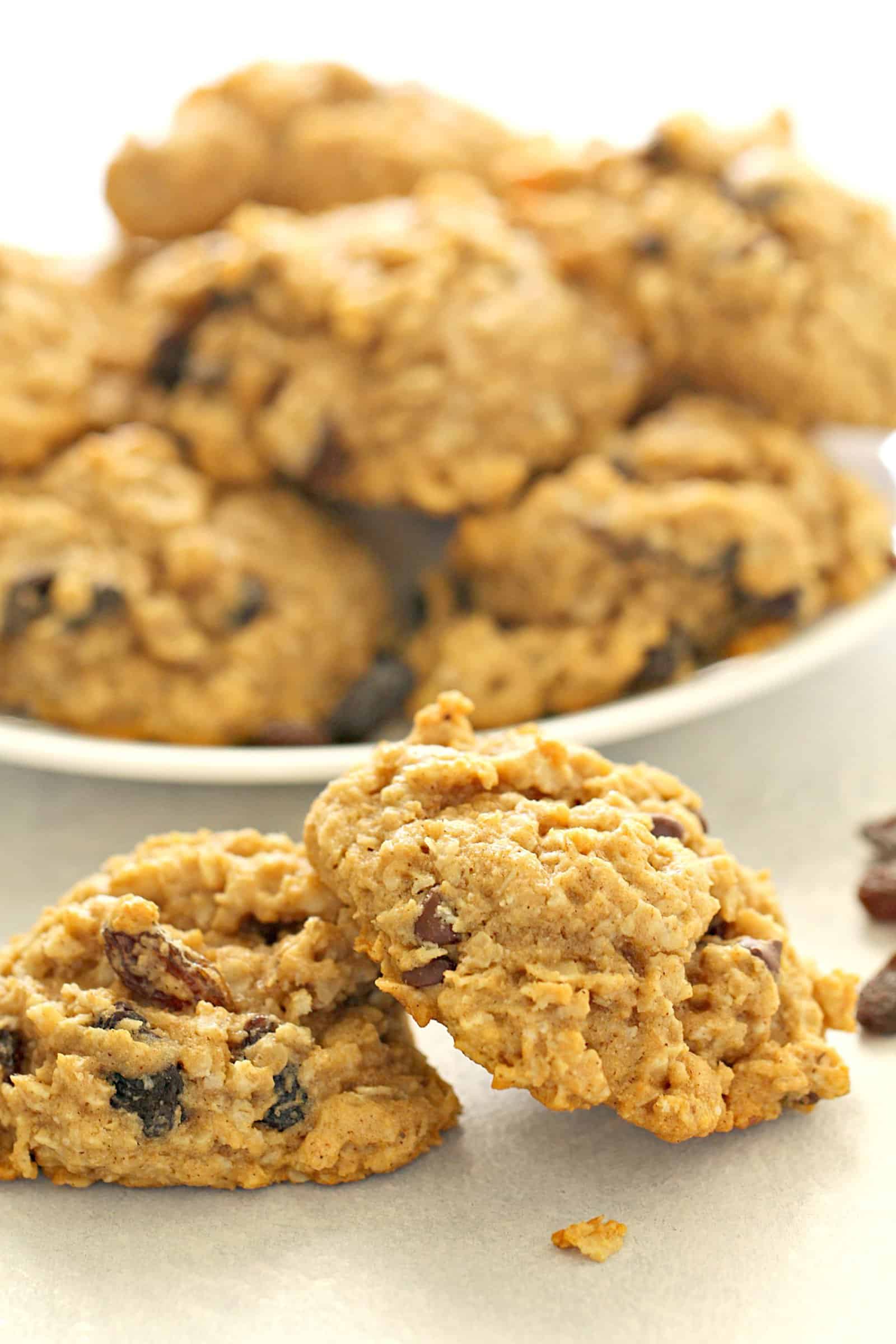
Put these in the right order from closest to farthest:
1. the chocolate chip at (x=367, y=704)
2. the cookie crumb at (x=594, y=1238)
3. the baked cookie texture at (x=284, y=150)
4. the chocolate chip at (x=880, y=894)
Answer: the cookie crumb at (x=594, y=1238) < the chocolate chip at (x=880, y=894) < the chocolate chip at (x=367, y=704) < the baked cookie texture at (x=284, y=150)

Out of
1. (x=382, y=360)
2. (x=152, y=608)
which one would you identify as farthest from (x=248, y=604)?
(x=382, y=360)

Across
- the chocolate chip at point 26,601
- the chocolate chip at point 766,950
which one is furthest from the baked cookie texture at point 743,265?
the chocolate chip at point 766,950

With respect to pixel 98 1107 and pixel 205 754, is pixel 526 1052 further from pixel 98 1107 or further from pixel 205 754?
pixel 205 754

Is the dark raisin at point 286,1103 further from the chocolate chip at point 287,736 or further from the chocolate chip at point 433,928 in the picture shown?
the chocolate chip at point 287,736

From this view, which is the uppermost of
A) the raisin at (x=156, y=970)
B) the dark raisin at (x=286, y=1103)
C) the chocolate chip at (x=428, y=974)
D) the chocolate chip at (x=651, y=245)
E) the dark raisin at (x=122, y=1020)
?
the chocolate chip at (x=651, y=245)

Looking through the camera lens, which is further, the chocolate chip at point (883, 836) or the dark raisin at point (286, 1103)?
the chocolate chip at point (883, 836)

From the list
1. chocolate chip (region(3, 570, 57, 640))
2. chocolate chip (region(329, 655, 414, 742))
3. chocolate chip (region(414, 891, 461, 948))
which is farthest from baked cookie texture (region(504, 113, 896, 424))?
chocolate chip (region(414, 891, 461, 948))

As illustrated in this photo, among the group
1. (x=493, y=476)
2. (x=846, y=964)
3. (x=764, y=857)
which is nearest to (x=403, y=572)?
(x=493, y=476)
